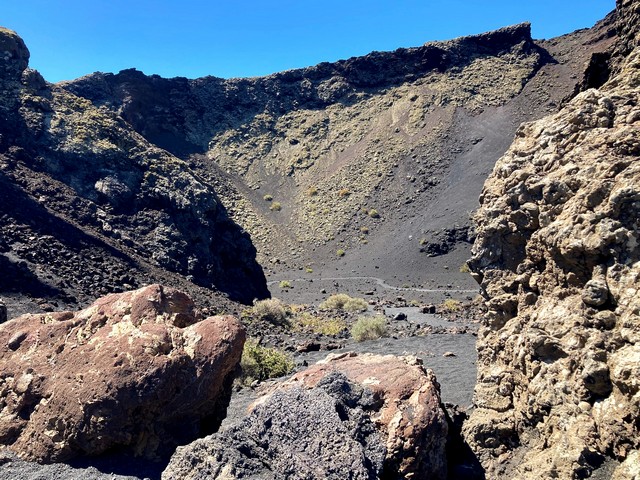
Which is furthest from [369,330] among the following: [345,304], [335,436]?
[335,436]

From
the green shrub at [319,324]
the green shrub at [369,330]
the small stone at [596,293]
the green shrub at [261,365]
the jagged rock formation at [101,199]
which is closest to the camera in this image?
the small stone at [596,293]

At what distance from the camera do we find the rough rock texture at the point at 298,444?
3959 millimetres

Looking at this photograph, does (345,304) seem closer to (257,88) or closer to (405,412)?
(405,412)

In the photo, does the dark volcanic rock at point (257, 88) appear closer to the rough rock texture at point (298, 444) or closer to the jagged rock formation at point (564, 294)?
the jagged rock formation at point (564, 294)

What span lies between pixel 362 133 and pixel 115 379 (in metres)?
58.7

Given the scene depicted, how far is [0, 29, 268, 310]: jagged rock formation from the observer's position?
19.3 meters

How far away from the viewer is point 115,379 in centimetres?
505

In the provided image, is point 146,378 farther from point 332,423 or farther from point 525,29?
point 525,29

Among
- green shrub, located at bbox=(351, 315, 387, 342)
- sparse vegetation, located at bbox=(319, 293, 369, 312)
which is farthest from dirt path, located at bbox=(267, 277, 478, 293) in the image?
green shrub, located at bbox=(351, 315, 387, 342)

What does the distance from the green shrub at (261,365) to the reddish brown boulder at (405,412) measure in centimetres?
576

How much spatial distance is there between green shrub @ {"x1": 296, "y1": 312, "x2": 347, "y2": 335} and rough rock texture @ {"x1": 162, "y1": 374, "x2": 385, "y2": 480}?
40.5 feet

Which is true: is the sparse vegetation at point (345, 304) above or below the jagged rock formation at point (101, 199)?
below

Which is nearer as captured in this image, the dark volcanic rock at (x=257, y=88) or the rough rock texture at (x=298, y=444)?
the rough rock texture at (x=298, y=444)

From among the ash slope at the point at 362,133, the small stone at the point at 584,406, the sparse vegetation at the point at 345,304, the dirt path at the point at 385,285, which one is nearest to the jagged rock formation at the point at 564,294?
the small stone at the point at 584,406
